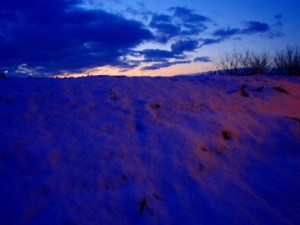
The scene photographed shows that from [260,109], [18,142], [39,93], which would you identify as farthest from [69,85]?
[260,109]

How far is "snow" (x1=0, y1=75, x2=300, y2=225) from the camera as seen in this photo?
218cm

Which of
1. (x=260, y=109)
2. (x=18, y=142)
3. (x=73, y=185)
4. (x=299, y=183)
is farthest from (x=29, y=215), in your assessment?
(x=260, y=109)

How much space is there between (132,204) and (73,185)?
47 cm

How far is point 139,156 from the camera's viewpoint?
2744 mm

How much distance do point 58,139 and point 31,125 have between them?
1.29ft

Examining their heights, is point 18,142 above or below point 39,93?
below

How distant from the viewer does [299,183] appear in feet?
9.17

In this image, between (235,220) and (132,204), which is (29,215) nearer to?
(132,204)

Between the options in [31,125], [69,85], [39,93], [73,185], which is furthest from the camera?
[69,85]

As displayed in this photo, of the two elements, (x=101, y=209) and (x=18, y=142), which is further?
(x=18, y=142)

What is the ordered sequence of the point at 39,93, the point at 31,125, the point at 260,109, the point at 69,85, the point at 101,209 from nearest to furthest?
the point at 101,209 → the point at 31,125 → the point at 39,93 → the point at 69,85 → the point at 260,109

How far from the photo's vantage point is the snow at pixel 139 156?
2.18 meters

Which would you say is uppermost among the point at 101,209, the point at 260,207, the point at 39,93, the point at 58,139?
the point at 39,93

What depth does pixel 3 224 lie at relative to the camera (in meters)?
1.89
